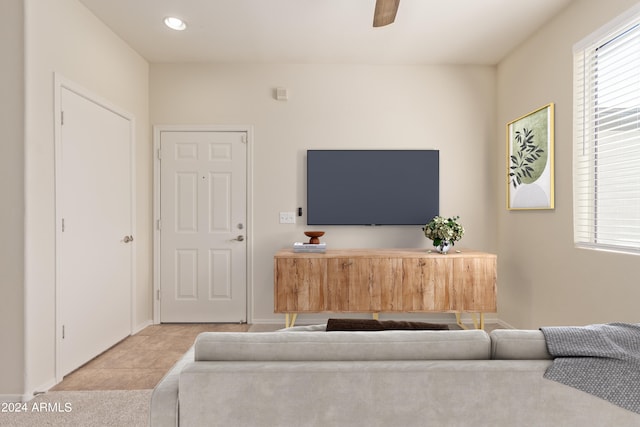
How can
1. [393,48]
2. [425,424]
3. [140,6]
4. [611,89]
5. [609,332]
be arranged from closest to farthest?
[425,424], [609,332], [611,89], [140,6], [393,48]

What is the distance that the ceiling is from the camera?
113 inches

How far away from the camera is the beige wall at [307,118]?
155 inches

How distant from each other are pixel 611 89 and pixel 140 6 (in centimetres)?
340

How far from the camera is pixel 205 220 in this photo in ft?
12.8

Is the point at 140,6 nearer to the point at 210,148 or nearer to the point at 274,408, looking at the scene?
the point at 210,148

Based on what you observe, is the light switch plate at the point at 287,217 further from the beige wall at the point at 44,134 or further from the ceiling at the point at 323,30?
the beige wall at the point at 44,134

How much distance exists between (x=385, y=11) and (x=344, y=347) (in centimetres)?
198

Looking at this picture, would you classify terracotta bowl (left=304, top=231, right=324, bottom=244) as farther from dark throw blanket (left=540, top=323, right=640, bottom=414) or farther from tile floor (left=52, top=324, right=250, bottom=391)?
dark throw blanket (left=540, top=323, right=640, bottom=414)

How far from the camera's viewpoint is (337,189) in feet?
12.7

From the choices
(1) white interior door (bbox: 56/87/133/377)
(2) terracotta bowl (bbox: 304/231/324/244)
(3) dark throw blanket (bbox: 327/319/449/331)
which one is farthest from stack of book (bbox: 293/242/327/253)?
(3) dark throw blanket (bbox: 327/319/449/331)

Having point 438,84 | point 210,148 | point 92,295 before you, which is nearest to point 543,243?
point 438,84
